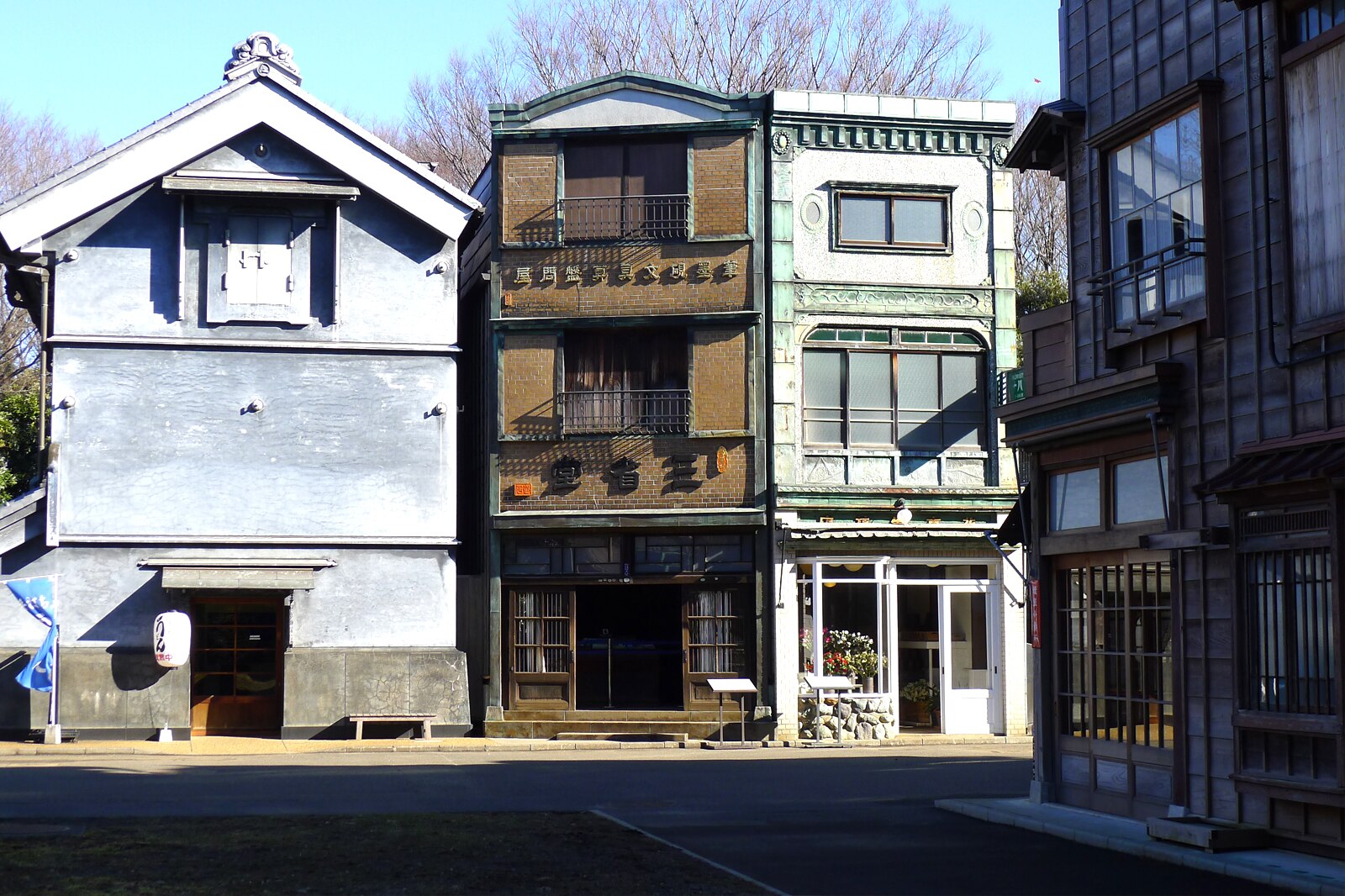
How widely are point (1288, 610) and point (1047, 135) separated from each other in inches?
237

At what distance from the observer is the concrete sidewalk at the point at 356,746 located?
77.9ft

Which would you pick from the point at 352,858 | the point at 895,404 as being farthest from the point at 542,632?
the point at 352,858

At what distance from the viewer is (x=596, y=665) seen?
27.4 meters

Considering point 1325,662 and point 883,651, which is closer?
point 1325,662

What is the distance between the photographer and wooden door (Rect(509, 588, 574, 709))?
1070 inches

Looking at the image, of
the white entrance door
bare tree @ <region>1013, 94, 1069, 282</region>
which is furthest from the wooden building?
bare tree @ <region>1013, 94, 1069, 282</region>

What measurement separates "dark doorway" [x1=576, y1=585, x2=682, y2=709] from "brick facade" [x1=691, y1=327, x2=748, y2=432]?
2978 mm

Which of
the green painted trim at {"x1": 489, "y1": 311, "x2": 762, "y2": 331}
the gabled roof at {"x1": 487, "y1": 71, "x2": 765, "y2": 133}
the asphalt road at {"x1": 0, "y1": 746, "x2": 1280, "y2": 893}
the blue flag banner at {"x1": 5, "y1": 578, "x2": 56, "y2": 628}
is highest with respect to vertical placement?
the gabled roof at {"x1": 487, "y1": 71, "x2": 765, "y2": 133}

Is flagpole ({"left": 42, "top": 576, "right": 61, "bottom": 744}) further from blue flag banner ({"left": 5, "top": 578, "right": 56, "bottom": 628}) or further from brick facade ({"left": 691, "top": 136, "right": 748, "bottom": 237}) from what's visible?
brick facade ({"left": 691, "top": 136, "right": 748, "bottom": 237})

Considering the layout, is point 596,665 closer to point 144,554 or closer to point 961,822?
point 144,554

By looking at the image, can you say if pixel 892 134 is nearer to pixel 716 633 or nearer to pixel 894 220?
pixel 894 220

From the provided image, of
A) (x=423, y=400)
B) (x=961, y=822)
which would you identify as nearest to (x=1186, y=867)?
(x=961, y=822)

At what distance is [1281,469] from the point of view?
12.0 metres

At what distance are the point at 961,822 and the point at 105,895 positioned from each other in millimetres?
7989
